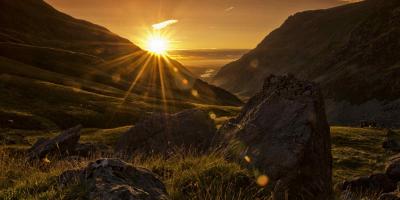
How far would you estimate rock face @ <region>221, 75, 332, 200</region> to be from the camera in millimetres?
13602

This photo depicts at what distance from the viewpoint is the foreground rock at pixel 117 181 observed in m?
7.77

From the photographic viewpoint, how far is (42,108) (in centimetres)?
7475

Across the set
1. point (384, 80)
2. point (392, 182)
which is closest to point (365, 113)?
point (384, 80)

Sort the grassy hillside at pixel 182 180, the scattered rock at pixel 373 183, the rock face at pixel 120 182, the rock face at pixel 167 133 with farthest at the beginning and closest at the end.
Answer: the scattered rock at pixel 373 183
the rock face at pixel 167 133
the grassy hillside at pixel 182 180
the rock face at pixel 120 182

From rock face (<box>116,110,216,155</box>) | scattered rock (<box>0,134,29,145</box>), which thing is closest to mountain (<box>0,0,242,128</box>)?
scattered rock (<box>0,134,29,145</box>)

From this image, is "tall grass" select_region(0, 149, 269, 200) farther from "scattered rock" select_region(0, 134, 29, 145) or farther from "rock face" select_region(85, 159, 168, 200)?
"scattered rock" select_region(0, 134, 29, 145)

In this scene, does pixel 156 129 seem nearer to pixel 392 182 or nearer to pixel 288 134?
pixel 288 134

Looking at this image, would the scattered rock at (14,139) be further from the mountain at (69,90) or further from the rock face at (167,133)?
the rock face at (167,133)

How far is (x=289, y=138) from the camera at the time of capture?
15.3 meters

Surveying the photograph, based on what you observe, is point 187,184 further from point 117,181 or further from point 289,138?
point 289,138

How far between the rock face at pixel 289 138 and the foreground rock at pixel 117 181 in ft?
12.6

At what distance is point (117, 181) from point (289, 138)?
8.38 meters

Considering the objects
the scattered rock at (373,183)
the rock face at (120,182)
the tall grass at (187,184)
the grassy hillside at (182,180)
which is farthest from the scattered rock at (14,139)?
the rock face at (120,182)

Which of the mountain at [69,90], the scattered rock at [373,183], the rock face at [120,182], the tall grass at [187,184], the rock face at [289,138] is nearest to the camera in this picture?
the rock face at [120,182]
